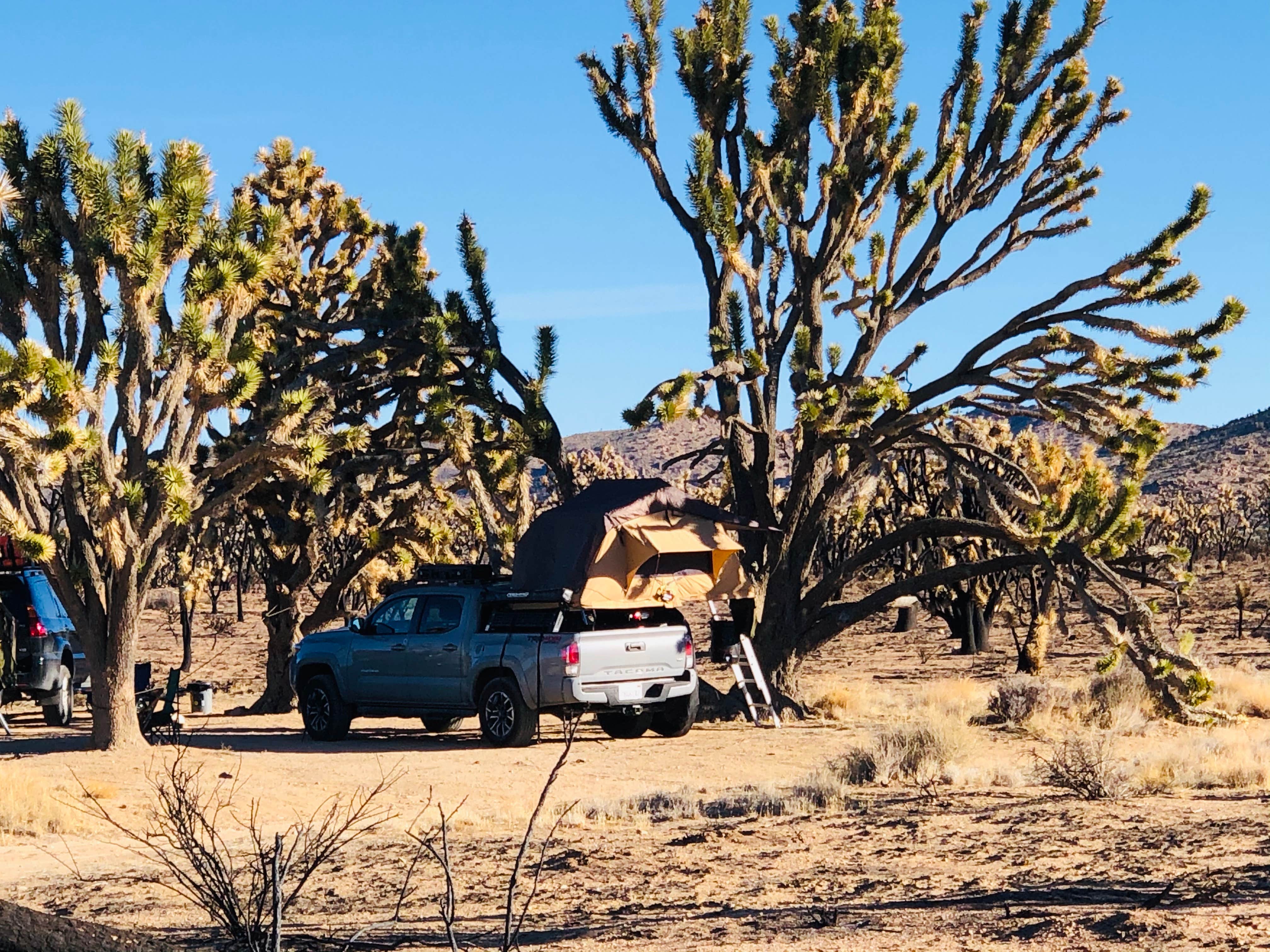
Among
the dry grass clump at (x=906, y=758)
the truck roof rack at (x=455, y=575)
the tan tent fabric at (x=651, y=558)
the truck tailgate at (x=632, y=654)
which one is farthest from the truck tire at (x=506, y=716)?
the dry grass clump at (x=906, y=758)

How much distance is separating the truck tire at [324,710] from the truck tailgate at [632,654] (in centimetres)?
320

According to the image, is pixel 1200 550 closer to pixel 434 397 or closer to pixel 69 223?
pixel 434 397

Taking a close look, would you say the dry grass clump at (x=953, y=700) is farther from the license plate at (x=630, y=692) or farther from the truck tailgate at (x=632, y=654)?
the license plate at (x=630, y=692)

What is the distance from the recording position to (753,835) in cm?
916

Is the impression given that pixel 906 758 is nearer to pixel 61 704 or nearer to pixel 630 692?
pixel 630 692

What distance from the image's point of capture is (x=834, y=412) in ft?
55.5

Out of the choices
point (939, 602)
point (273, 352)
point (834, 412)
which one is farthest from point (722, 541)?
point (939, 602)

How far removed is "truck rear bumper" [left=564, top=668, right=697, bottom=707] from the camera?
14.8 metres

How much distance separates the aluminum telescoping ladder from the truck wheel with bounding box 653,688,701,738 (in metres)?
1.15

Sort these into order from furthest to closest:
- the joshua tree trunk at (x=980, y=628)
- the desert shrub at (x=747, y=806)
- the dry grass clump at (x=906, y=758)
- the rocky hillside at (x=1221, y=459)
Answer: the rocky hillside at (x=1221, y=459), the joshua tree trunk at (x=980, y=628), the dry grass clump at (x=906, y=758), the desert shrub at (x=747, y=806)

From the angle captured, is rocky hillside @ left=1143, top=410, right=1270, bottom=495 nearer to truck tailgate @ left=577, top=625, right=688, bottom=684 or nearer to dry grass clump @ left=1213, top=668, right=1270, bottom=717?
dry grass clump @ left=1213, top=668, right=1270, bottom=717

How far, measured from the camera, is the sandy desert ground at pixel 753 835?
6621mm

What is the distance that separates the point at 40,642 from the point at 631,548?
23.9ft

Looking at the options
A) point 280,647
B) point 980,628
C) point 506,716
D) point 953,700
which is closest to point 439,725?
point 506,716
